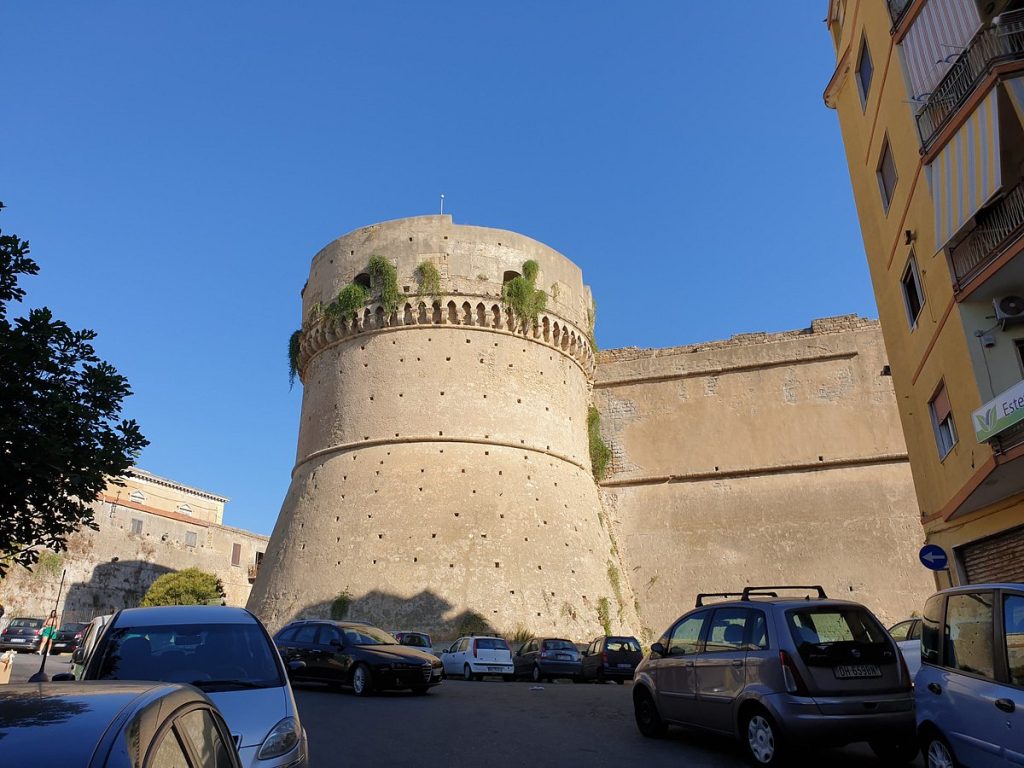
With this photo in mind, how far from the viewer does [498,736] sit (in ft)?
23.4

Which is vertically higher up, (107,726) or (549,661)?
(549,661)

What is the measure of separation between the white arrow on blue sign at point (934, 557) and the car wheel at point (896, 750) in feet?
15.9

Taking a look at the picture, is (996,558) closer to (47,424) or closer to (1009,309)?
(1009,309)

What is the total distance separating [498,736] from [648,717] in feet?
4.79

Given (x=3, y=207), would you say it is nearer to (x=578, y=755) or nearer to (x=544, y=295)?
(x=578, y=755)

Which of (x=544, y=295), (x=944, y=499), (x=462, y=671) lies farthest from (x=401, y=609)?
(x=944, y=499)

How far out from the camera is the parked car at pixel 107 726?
1.75 m

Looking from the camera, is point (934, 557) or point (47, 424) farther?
point (934, 557)

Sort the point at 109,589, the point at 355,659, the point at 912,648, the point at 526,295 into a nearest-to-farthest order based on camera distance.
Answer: the point at 912,648 → the point at 355,659 → the point at 526,295 → the point at 109,589

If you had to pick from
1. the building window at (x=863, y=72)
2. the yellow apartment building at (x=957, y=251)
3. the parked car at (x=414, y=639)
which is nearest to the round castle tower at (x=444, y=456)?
the parked car at (x=414, y=639)

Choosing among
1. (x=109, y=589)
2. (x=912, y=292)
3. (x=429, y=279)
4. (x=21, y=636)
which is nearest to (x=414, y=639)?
(x=429, y=279)

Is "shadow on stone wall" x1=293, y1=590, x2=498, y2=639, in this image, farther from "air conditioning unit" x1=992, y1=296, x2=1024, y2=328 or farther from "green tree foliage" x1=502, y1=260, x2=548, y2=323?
"air conditioning unit" x1=992, y1=296, x2=1024, y2=328

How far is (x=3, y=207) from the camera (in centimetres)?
852

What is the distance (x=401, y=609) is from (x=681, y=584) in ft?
28.8
